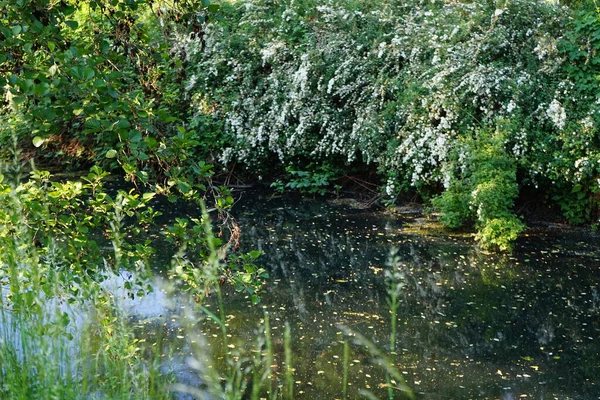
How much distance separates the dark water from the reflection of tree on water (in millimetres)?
11

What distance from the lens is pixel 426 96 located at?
9688 millimetres

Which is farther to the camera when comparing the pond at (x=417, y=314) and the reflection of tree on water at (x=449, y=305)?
the reflection of tree on water at (x=449, y=305)

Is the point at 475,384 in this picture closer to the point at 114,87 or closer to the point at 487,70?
the point at 114,87

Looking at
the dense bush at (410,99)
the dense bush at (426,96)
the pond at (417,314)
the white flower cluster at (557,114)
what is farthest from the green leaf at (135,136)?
the white flower cluster at (557,114)

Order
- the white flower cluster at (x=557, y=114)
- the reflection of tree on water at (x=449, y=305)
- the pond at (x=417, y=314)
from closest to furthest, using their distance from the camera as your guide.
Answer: the pond at (x=417, y=314)
the reflection of tree on water at (x=449, y=305)
the white flower cluster at (x=557, y=114)

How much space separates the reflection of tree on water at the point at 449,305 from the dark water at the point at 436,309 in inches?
0.4

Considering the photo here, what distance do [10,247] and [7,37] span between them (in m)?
1.00

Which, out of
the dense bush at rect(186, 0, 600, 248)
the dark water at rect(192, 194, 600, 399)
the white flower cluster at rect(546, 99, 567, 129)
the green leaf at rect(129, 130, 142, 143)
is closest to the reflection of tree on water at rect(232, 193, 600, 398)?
the dark water at rect(192, 194, 600, 399)

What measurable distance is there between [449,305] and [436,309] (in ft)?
0.56

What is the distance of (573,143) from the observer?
346 inches

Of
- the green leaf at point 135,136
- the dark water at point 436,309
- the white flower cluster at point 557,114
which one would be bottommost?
the dark water at point 436,309

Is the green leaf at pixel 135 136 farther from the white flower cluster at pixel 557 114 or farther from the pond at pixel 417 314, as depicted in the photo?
the white flower cluster at pixel 557 114

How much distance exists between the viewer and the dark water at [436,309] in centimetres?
527

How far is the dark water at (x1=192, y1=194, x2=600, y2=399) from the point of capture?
527 centimetres
